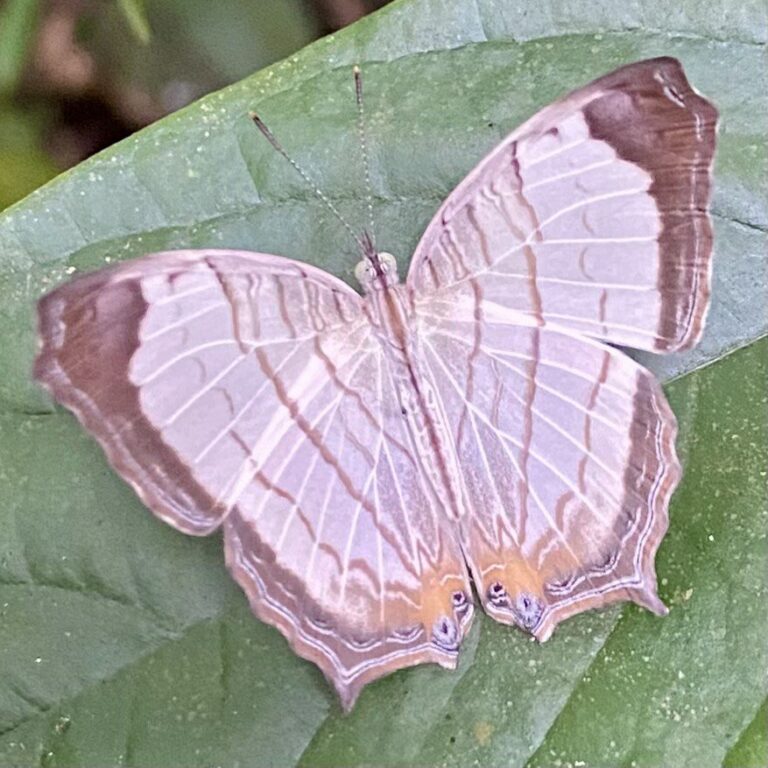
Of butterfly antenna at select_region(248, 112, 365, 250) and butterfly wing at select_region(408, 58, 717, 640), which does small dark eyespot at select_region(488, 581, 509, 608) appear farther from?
butterfly antenna at select_region(248, 112, 365, 250)

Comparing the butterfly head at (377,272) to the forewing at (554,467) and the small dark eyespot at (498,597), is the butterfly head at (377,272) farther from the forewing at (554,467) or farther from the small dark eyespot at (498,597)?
the small dark eyespot at (498,597)

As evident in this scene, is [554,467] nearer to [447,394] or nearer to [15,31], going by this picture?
[447,394]

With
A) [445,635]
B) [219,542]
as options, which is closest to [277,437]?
[219,542]

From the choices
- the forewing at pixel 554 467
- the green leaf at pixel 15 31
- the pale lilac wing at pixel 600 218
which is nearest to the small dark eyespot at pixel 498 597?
the forewing at pixel 554 467

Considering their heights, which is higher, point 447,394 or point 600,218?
point 600,218

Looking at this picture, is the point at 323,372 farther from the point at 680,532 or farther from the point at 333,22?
the point at 333,22

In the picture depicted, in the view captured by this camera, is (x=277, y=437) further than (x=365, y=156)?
No

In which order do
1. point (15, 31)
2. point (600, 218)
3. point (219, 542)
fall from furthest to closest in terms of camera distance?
point (15, 31) < point (219, 542) < point (600, 218)
